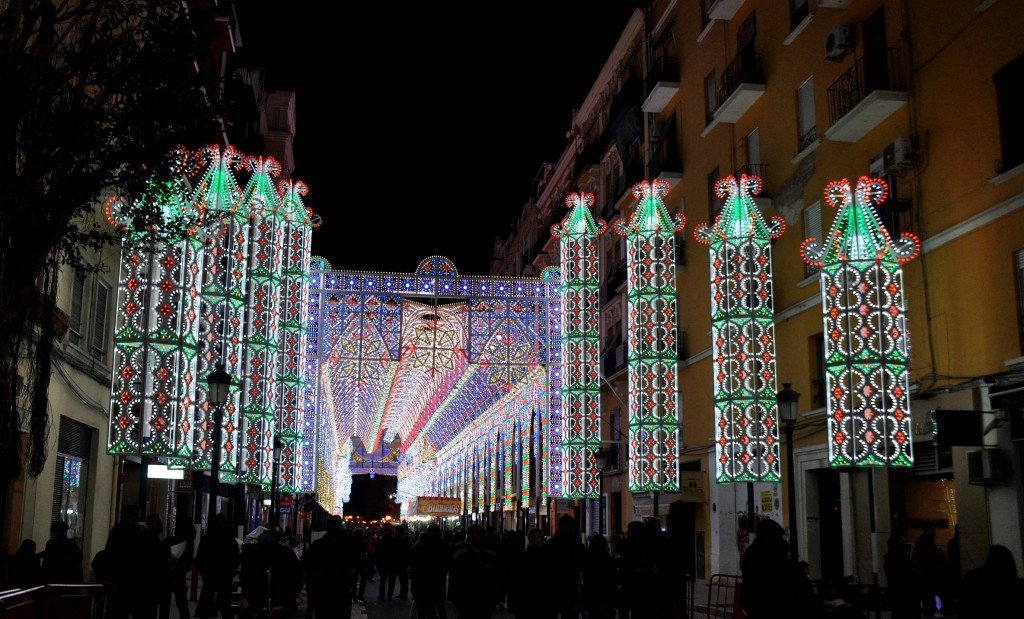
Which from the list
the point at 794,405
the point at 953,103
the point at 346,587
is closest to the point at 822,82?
the point at 953,103

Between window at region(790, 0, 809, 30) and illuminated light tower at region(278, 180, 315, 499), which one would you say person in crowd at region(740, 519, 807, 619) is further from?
illuminated light tower at region(278, 180, 315, 499)

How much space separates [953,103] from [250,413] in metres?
14.2

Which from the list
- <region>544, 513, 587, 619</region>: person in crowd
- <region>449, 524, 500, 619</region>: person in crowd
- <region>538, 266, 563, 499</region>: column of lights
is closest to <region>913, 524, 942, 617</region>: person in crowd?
<region>544, 513, 587, 619</region>: person in crowd

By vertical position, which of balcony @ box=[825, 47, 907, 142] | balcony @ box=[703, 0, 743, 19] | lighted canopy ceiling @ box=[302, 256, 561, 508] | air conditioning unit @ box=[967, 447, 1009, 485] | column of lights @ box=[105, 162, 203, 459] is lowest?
air conditioning unit @ box=[967, 447, 1009, 485]

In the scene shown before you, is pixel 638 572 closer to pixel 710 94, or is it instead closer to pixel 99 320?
pixel 99 320

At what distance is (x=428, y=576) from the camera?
51.6ft

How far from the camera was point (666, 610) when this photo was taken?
13.5 m

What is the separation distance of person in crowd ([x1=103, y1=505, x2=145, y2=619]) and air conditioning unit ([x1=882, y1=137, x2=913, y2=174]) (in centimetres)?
1356

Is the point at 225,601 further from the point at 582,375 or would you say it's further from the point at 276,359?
the point at 582,375

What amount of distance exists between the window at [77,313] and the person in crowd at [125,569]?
7285mm

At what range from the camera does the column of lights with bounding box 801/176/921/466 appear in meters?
16.3

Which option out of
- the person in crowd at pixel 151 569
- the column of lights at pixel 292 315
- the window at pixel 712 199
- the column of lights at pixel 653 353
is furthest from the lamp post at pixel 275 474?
the window at pixel 712 199

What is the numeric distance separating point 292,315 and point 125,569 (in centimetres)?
1246

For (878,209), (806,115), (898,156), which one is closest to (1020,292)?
(898,156)
